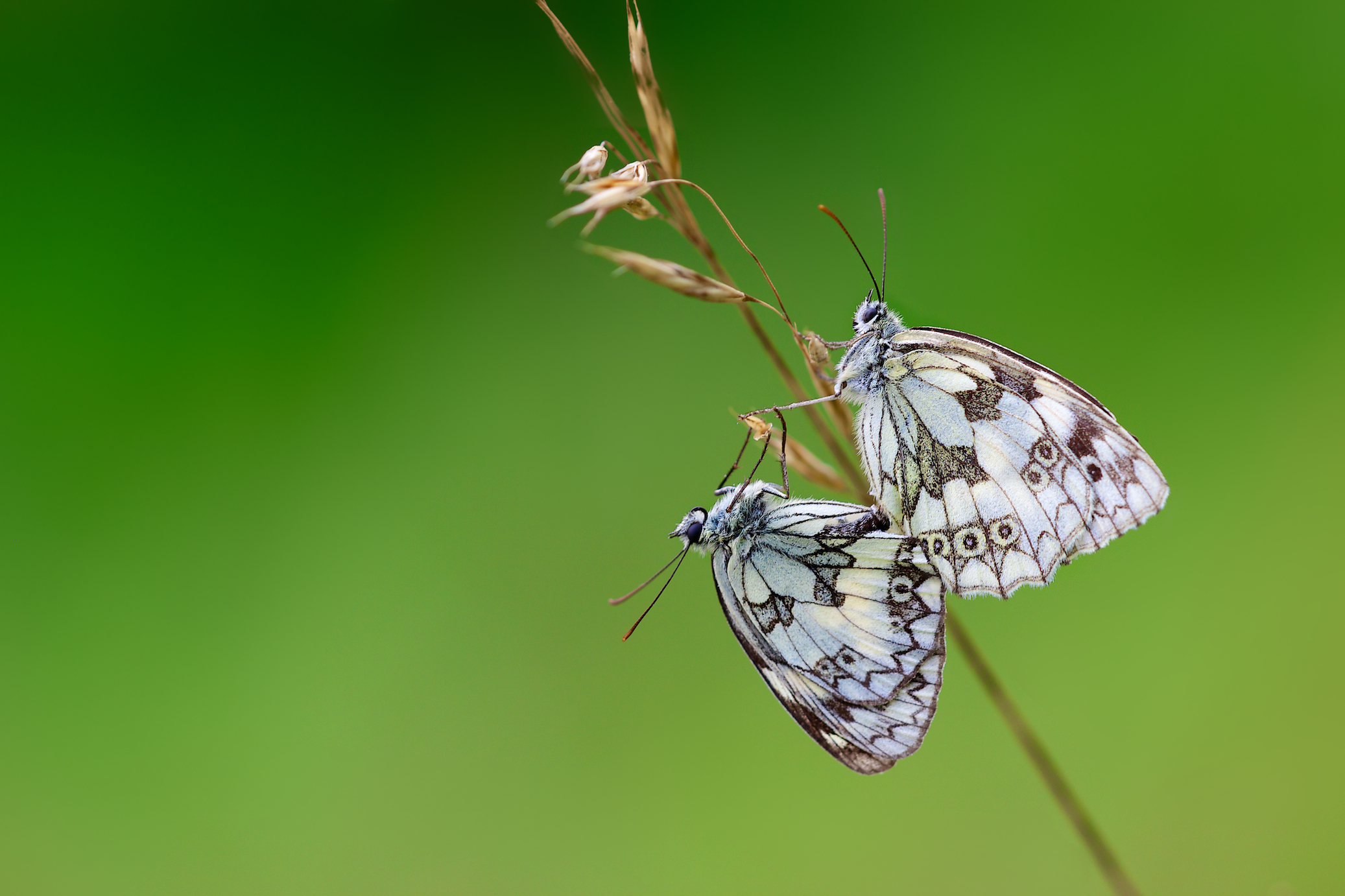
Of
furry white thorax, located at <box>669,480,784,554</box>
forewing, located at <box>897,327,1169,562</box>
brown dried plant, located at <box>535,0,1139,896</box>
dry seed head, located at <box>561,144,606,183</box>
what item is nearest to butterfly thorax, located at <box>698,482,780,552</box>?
furry white thorax, located at <box>669,480,784,554</box>

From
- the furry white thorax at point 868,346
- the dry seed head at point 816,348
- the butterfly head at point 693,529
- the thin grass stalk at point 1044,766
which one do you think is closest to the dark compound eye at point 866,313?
the furry white thorax at point 868,346

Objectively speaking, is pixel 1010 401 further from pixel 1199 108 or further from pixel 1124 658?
pixel 1199 108

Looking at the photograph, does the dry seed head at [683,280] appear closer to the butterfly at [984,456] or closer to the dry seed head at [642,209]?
the dry seed head at [642,209]

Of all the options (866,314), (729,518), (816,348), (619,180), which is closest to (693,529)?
(729,518)

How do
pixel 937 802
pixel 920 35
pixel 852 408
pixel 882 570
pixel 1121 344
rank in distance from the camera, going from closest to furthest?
1. pixel 882 570
2. pixel 852 408
3. pixel 937 802
4. pixel 1121 344
5. pixel 920 35

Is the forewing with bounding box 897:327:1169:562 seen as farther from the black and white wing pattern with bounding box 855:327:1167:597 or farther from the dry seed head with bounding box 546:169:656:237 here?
the dry seed head with bounding box 546:169:656:237

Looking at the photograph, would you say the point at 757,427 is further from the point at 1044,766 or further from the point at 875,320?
the point at 1044,766

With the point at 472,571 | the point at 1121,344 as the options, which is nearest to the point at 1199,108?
the point at 1121,344
